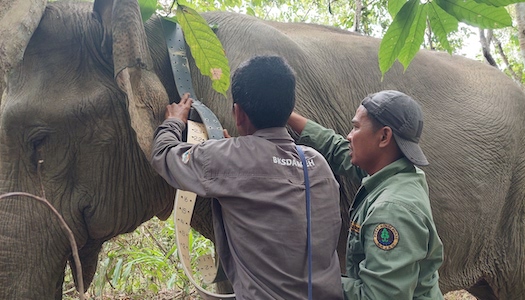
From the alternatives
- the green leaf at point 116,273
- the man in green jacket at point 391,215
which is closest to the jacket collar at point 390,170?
the man in green jacket at point 391,215

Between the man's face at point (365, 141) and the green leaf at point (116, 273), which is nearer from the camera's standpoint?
the man's face at point (365, 141)

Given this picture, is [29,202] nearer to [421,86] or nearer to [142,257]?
[142,257]

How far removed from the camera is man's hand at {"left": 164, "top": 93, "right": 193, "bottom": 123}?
8.04ft

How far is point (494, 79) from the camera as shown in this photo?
163 inches

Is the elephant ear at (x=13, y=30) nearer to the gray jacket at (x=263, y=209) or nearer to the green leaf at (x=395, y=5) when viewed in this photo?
the gray jacket at (x=263, y=209)

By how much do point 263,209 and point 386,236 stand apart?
15.8 inches

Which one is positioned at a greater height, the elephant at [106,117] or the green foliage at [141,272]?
the elephant at [106,117]

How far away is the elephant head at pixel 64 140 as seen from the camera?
2492mm

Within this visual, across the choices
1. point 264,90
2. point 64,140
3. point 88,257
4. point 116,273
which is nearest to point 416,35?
point 264,90

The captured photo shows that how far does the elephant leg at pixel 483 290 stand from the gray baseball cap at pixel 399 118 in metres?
2.36

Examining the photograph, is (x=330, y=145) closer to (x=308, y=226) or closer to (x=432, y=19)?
(x=308, y=226)

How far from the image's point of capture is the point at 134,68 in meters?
2.39

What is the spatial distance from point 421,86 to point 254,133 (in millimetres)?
1884

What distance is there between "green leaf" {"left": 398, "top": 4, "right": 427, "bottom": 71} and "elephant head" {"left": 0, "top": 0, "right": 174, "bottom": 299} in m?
1.13
